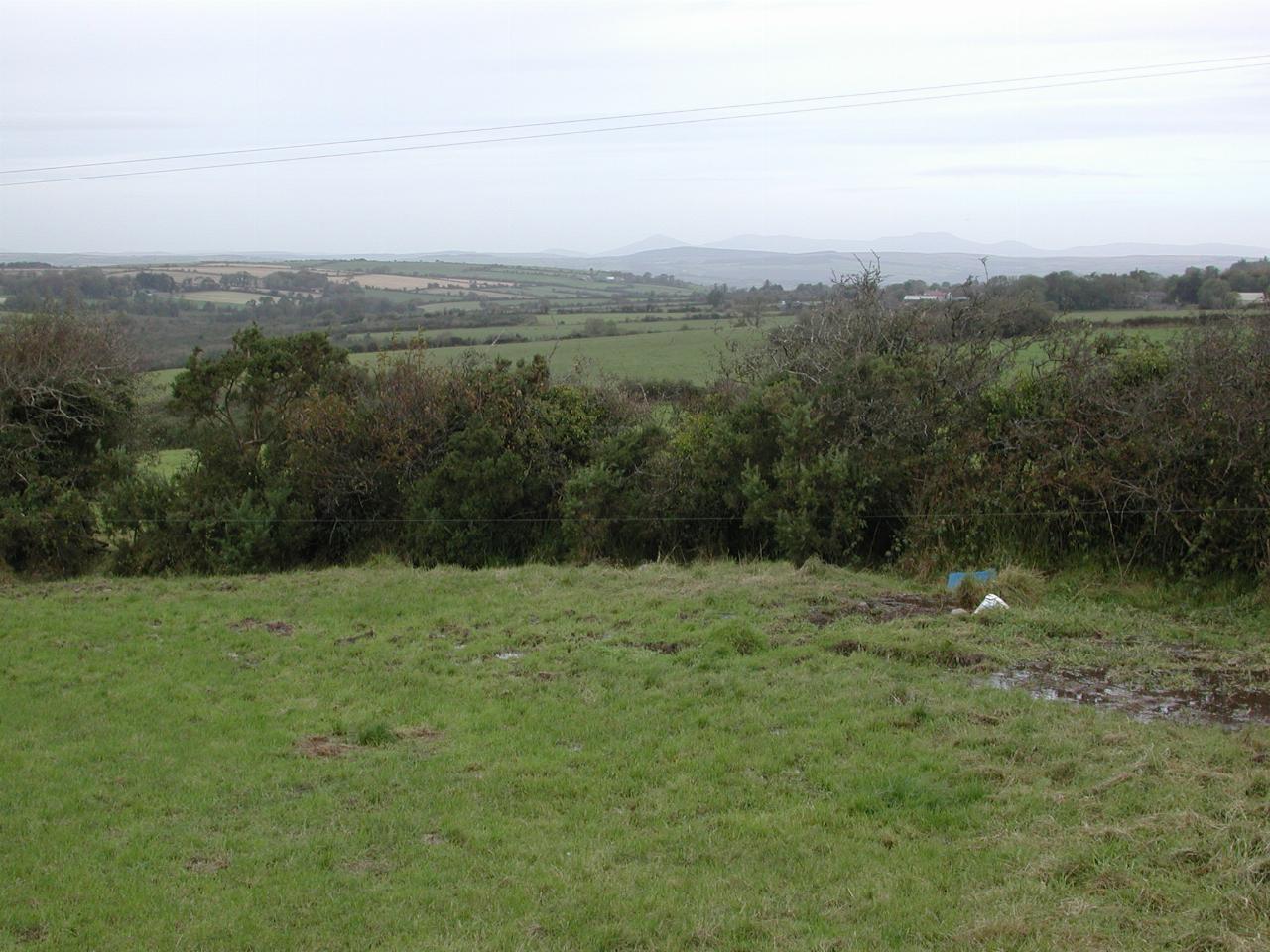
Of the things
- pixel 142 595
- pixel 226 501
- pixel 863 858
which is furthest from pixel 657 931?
pixel 226 501

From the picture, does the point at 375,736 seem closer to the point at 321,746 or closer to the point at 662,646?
the point at 321,746

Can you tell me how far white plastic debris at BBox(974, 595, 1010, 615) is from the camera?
34.9 ft

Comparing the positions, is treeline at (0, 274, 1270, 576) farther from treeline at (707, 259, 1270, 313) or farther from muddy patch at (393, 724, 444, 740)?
treeline at (707, 259, 1270, 313)

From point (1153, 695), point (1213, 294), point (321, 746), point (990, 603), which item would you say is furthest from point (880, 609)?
point (1213, 294)

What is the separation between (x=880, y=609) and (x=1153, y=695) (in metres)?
3.27

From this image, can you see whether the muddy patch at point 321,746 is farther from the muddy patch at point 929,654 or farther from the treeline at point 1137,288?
the treeline at point 1137,288

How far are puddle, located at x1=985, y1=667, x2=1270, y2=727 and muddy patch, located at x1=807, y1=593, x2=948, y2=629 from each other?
2021 millimetres

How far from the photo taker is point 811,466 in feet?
48.5

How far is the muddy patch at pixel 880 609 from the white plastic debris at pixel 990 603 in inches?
15.9

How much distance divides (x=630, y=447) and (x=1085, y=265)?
46961 mm

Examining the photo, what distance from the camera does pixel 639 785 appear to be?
6.77 m

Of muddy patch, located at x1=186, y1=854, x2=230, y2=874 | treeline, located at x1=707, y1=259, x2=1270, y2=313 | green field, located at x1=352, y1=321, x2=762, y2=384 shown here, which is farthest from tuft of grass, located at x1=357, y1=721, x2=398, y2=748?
treeline, located at x1=707, y1=259, x2=1270, y2=313

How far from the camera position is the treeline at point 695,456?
12672mm

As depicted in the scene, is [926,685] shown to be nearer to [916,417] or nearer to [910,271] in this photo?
[916,417]
